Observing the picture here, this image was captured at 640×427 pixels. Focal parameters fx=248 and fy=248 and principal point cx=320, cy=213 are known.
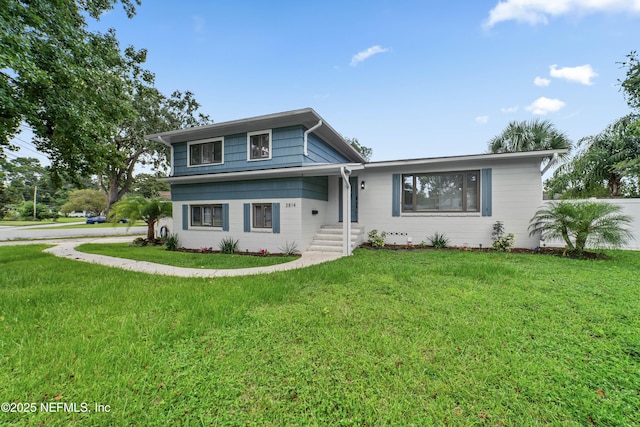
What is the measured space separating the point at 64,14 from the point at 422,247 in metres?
12.2

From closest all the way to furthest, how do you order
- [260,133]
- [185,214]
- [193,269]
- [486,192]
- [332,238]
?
Result: [193,269], [486,192], [332,238], [260,133], [185,214]

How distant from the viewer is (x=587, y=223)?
6.64 m

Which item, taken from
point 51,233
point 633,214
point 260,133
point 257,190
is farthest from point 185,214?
point 633,214

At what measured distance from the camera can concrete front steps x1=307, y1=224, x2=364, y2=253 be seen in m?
8.53

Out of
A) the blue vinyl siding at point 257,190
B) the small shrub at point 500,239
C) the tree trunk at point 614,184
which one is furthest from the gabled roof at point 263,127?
the tree trunk at point 614,184

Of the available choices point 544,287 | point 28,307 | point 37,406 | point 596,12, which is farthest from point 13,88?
point 596,12

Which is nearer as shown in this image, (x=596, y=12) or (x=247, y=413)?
(x=247, y=413)

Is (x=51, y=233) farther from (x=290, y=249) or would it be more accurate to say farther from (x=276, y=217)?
(x=290, y=249)

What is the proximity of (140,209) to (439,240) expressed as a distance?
11974 millimetres

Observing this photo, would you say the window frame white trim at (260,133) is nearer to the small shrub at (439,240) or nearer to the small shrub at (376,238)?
the small shrub at (376,238)

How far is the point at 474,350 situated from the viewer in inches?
99.7

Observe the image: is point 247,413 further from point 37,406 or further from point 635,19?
point 635,19

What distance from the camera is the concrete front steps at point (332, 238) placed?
336 inches

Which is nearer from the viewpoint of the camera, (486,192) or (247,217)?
(486,192)
